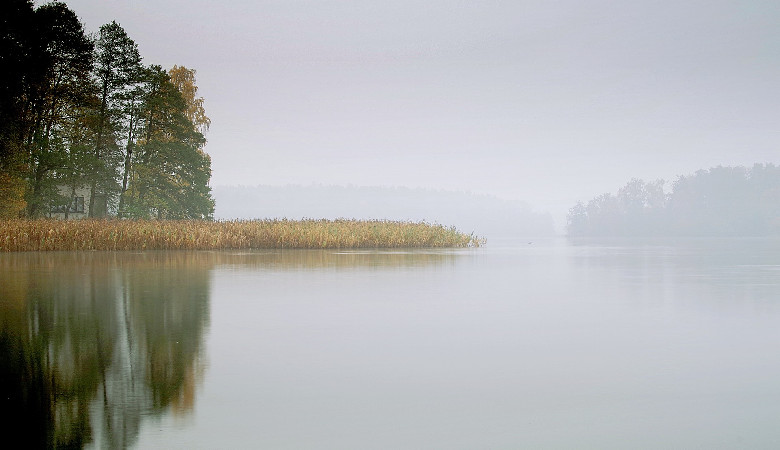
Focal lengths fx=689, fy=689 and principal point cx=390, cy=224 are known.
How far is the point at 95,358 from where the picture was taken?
6.13m

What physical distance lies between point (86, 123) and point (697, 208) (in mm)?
108728

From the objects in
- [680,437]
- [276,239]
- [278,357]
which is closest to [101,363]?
[278,357]

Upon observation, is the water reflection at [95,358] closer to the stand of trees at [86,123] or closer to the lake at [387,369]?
the lake at [387,369]

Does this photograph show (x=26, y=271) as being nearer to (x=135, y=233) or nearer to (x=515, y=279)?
(x=515, y=279)

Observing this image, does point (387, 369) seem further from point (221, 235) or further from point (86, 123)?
point (86, 123)

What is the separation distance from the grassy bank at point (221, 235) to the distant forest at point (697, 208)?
90656 mm

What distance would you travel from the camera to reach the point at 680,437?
159 inches

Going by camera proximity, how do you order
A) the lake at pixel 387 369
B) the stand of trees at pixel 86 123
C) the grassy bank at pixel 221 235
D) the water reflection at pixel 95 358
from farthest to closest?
the stand of trees at pixel 86 123 → the grassy bank at pixel 221 235 → the water reflection at pixel 95 358 → the lake at pixel 387 369

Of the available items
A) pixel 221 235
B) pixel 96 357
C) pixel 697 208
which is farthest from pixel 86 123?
pixel 697 208

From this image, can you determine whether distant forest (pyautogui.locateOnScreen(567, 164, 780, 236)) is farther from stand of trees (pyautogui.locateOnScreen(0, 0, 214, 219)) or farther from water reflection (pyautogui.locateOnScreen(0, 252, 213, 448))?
water reflection (pyautogui.locateOnScreen(0, 252, 213, 448))

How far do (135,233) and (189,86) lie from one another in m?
25.7

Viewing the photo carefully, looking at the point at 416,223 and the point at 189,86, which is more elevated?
the point at 189,86

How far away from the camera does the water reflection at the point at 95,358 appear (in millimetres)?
4223

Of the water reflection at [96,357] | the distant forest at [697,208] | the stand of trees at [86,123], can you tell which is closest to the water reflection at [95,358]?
the water reflection at [96,357]
